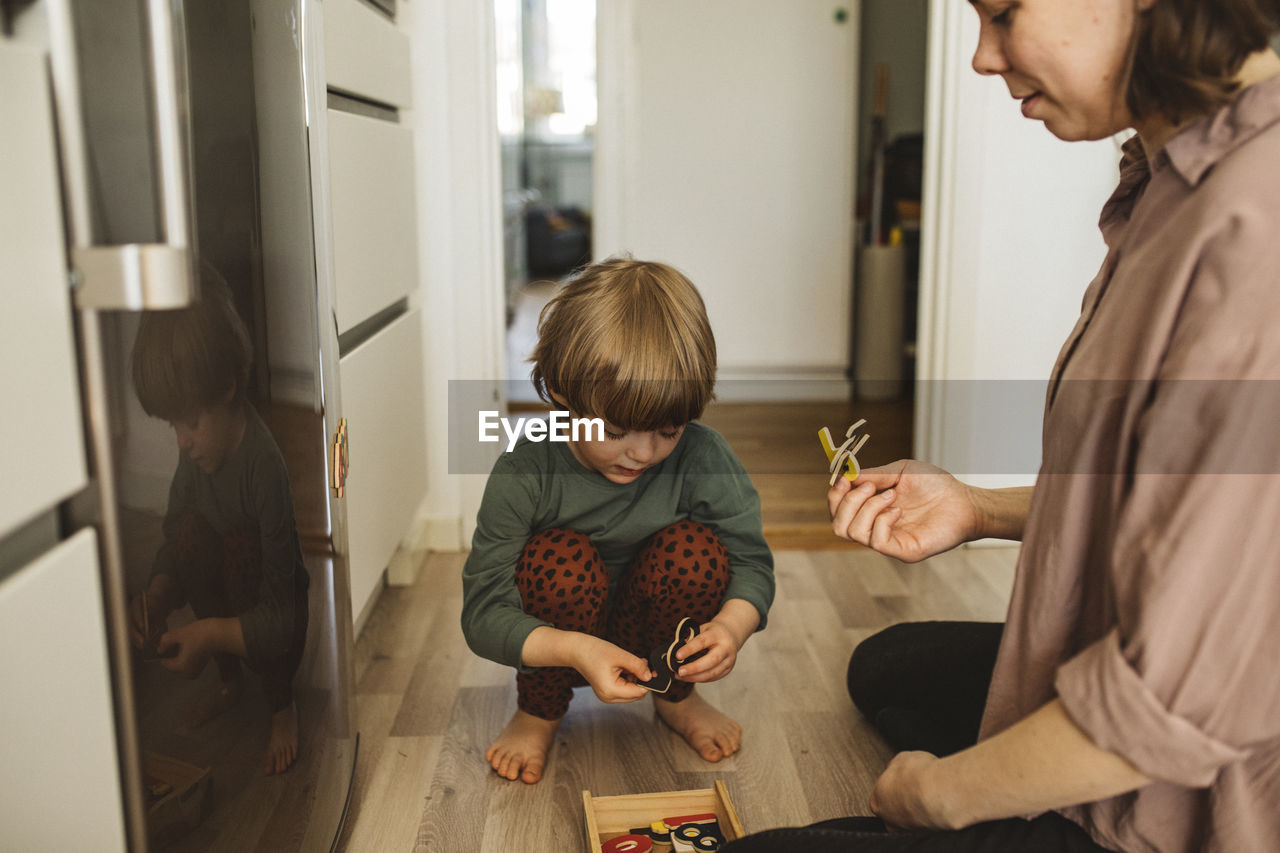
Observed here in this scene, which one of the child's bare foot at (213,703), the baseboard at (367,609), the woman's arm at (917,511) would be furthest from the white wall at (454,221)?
the child's bare foot at (213,703)

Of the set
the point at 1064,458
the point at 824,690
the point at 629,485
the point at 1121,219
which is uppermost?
the point at 1121,219

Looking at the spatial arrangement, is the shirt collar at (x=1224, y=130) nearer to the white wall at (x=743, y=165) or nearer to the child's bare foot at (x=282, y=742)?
the child's bare foot at (x=282, y=742)

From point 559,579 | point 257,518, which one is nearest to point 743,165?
point 559,579

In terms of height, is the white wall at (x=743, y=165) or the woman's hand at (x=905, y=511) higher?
the white wall at (x=743, y=165)

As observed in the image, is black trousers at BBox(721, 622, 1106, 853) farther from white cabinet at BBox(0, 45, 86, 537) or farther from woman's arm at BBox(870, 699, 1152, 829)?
white cabinet at BBox(0, 45, 86, 537)

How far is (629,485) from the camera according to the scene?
1276 mm

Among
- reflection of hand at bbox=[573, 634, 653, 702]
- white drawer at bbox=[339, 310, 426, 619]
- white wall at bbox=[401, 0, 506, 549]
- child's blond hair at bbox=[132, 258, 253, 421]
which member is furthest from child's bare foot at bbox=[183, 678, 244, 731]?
white wall at bbox=[401, 0, 506, 549]

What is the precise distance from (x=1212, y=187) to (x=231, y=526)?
2.25 feet

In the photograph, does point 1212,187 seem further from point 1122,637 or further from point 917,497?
point 917,497

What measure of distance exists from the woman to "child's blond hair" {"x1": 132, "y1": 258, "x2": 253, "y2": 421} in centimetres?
55

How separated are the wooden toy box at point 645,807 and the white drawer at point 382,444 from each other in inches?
17.6

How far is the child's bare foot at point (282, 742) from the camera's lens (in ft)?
2.85

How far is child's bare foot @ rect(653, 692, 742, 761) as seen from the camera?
4.24ft

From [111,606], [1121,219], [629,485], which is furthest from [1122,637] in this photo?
[629,485]
